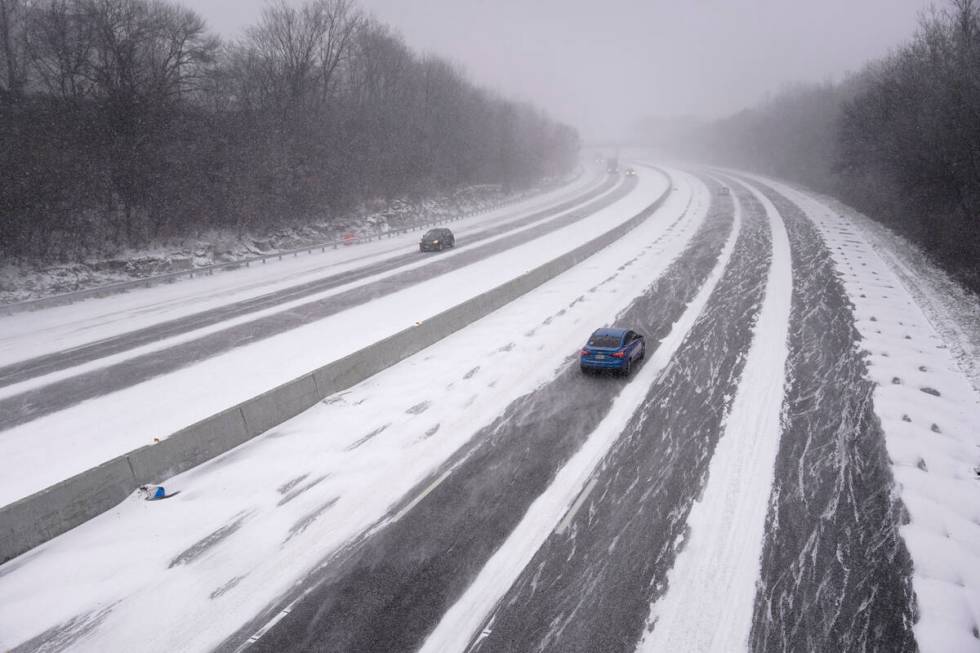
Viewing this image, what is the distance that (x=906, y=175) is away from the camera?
→ 35156 millimetres

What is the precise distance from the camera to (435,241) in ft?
122

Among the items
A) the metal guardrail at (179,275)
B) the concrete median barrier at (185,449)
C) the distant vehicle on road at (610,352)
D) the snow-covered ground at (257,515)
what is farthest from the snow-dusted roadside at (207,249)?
the distant vehicle on road at (610,352)

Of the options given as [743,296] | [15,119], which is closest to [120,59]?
[15,119]

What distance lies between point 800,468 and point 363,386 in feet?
37.2

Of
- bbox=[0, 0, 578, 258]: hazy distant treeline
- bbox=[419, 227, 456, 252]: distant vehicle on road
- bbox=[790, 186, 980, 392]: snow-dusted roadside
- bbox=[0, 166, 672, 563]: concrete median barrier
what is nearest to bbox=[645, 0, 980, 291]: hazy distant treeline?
bbox=[790, 186, 980, 392]: snow-dusted roadside

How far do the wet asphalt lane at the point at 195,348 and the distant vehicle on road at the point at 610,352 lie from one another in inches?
487

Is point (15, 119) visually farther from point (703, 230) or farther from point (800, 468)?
point (703, 230)

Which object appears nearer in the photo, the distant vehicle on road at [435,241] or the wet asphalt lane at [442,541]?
the wet asphalt lane at [442,541]

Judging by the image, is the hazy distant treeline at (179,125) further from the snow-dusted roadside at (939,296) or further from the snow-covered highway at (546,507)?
the snow-dusted roadside at (939,296)

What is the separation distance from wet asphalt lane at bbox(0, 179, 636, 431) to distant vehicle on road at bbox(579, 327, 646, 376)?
40.6 feet

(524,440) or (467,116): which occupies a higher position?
(467,116)

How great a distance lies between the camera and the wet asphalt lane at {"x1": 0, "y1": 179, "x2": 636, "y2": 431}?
1489 centimetres

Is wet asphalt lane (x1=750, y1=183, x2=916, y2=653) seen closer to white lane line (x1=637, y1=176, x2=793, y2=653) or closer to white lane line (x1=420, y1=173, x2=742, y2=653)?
white lane line (x1=637, y1=176, x2=793, y2=653)

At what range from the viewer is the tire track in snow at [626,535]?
7.15 meters
